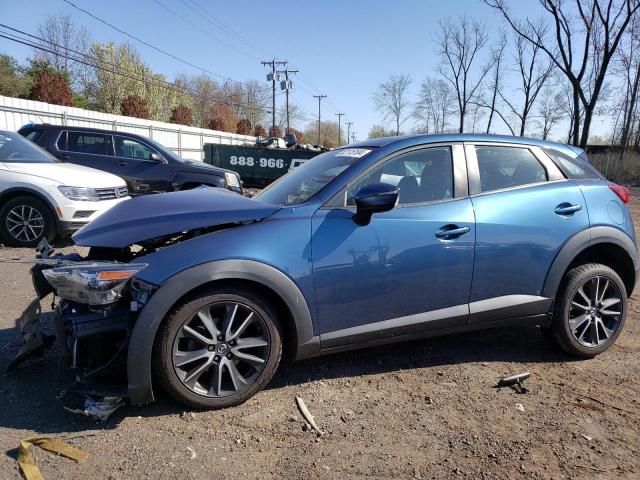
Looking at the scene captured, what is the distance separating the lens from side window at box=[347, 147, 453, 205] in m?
3.29

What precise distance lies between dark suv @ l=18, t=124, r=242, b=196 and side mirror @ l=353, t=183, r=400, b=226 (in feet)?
24.0

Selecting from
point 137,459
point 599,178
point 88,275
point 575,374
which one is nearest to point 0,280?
point 88,275

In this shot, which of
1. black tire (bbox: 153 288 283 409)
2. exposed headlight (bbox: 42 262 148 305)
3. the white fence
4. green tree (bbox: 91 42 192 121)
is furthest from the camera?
green tree (bbox: 91 42 192 121)

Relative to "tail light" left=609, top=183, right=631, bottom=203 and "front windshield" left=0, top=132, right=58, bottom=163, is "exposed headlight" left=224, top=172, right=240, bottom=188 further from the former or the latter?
"tail light" left=609, top=183, right=631, bottom=203

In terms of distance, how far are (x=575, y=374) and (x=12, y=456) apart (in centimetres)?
363

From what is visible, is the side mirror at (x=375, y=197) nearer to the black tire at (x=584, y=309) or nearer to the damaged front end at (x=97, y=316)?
the damaged front end at (x=97, y=316)

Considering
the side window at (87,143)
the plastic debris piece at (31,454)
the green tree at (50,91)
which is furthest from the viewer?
the green tree at (50,91)

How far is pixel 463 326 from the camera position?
133 inches

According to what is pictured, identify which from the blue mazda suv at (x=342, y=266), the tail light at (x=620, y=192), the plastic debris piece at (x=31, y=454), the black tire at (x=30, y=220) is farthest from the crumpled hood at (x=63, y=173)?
the tail light at (x=620, y=192)

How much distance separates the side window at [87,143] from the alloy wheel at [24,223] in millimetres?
3085

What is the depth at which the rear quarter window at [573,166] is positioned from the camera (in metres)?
3.79

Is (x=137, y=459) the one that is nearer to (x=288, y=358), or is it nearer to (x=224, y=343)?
(x=224, y=343)

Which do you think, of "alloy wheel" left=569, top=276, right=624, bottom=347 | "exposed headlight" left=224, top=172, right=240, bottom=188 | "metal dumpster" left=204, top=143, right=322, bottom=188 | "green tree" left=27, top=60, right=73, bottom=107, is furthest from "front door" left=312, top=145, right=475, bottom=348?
"green tree" left=27, top=60, right=73, bottom=107

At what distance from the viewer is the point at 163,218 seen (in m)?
2.93
